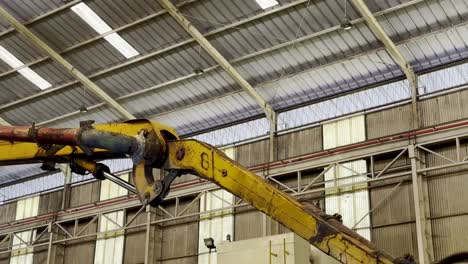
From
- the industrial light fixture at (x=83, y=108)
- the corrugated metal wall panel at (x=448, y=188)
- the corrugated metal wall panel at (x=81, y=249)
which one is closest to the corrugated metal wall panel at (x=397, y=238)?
the corrugated metal wall panel at (x=448, y=188)

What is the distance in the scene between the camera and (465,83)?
2280cm

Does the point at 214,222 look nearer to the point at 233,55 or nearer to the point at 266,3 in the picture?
the point at 233,55

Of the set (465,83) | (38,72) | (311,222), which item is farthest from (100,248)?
(311,222)

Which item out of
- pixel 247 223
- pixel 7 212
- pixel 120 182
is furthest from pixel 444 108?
pixel 7 212

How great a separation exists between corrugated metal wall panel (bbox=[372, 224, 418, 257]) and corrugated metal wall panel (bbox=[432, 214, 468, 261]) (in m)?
0.71

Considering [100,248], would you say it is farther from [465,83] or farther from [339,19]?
[465,83]

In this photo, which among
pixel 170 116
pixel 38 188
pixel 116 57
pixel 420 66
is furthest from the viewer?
pixel 38 188

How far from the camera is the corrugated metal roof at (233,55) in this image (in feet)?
75.4

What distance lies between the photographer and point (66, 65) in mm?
26297

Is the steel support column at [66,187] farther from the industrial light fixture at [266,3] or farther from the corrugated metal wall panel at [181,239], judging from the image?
the industrial light fixture at [266,3]

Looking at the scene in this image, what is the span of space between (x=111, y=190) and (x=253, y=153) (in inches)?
311

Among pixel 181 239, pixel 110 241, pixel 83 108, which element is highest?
pixel 83 108

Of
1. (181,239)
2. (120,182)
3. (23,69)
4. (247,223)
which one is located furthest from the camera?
(181,239)

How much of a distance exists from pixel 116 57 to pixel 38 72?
12.9 feet
